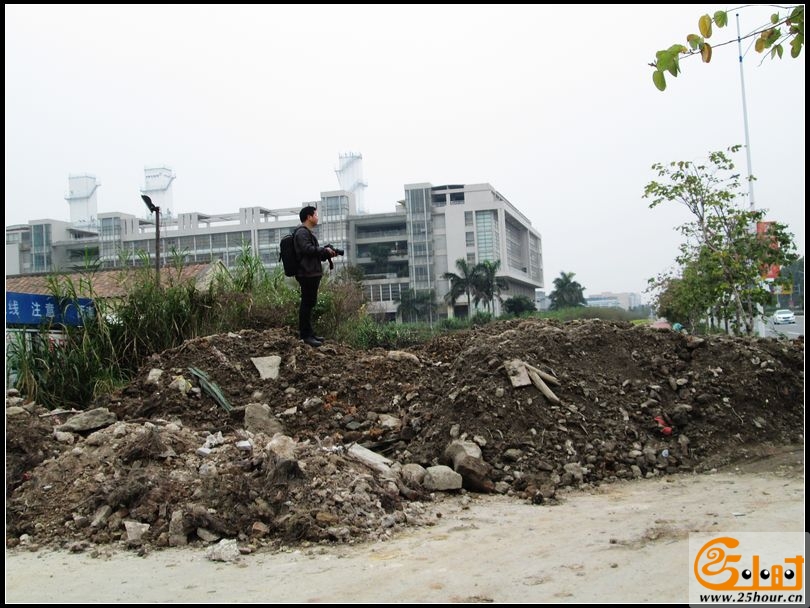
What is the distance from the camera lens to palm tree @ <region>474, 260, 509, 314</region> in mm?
71188

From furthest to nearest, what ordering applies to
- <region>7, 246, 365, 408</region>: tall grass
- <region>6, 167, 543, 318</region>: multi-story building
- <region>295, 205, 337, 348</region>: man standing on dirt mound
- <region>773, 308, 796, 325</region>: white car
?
1. <region>6, 167, 543, 318</region>: multi-story building
2. <region>773, 308, 796, 325</region>: white car
3. <region>7, 246, 365, 408</region>: tall grass
4. <region>295, 205, 337, 348</region>: man standing on dirt mound

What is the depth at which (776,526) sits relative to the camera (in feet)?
13.4

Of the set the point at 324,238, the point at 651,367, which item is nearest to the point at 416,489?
the point at 651,367

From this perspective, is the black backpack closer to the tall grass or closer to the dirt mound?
the dirt mound

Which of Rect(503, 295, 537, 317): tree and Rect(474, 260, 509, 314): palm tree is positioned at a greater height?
Rect(474, 260, 509, 314): palm tree

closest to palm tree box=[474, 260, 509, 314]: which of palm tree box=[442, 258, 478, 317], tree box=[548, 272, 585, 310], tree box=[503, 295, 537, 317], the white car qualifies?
palm tree box=[442, 258, 478, 317]

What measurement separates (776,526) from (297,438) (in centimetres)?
402

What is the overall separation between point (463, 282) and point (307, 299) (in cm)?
6467

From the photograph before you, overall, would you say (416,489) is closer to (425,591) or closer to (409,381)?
(425,591)

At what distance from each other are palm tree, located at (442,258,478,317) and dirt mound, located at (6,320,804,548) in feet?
210

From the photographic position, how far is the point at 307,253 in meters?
7.86

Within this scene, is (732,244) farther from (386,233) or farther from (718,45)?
(386,233)

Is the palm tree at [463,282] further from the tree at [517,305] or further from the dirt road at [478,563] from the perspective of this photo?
the dirt road at [478,563]

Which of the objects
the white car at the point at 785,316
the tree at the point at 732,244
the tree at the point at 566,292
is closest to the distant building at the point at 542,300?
the tree at the point at 566,292
